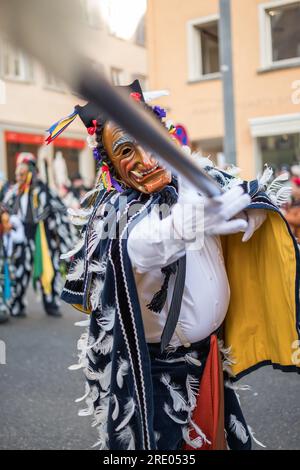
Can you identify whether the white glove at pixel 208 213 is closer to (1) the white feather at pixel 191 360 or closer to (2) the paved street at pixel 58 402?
(1) the white feather at pixel 191 360

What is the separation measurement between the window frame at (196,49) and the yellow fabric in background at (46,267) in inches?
276

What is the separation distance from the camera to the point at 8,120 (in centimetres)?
1606

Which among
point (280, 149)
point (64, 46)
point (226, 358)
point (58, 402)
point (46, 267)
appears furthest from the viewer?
point (280, 149)

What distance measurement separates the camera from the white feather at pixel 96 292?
196cm

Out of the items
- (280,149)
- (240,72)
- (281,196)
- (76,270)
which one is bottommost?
(76,270)

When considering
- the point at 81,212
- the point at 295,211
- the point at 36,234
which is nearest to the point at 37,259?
the point at 36,234

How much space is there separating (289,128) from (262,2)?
2.48m

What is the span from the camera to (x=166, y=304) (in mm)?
A: 1893

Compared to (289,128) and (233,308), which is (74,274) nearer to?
(233,308)

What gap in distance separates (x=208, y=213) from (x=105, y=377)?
3.05ft

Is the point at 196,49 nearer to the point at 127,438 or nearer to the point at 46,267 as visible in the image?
the point at 46,267

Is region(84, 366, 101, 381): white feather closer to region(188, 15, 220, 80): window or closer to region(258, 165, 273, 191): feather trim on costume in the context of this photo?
region(258, 165, 273, 191): feather trim on costume

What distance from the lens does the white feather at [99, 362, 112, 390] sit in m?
2.07

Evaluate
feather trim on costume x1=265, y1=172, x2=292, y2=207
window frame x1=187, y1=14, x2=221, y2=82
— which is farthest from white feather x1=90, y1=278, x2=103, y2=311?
window frame x1=187, y1=14, x2=221, y2=82
